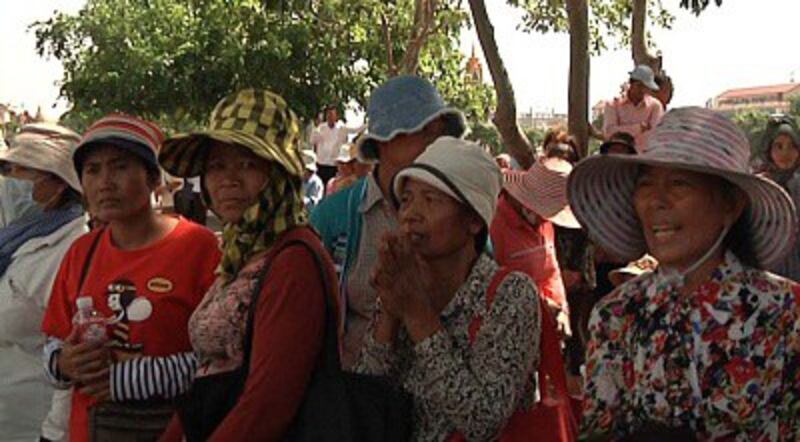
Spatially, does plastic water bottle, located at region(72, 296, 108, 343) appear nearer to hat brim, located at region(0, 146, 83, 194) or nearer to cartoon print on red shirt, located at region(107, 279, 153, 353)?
cartoon print on red shirt, located at region(107, 279, 153, 353)

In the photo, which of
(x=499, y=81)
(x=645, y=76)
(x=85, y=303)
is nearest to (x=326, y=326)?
(x=85, y=303)

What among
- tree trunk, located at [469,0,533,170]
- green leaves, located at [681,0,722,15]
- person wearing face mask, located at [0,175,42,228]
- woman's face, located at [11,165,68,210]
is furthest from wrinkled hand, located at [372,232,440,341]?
green leaves, located at [681,0,722,15]

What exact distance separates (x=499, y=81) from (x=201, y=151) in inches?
129

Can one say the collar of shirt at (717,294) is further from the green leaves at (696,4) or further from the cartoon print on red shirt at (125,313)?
the green leaves at (696,4)

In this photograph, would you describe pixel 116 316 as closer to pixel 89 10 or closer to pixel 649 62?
pixel 649 62

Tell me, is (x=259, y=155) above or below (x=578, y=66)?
below

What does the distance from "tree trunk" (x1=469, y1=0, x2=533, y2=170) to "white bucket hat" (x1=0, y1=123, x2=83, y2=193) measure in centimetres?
273

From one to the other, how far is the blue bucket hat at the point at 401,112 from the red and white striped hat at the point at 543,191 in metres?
1.25

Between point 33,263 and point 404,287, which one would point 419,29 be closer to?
point 33,263

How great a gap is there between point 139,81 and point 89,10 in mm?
7510

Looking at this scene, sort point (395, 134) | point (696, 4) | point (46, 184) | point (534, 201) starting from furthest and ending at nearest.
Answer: point (696, 4), point (534, 201), point (46, 184), point (395, 134)

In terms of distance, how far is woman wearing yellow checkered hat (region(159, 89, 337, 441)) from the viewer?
277 cm

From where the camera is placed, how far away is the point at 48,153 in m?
4.08

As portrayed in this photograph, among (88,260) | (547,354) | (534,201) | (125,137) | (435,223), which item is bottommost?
(547,354)
